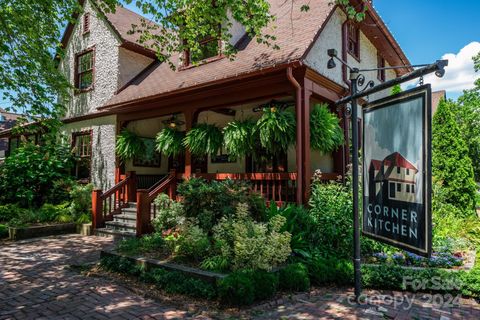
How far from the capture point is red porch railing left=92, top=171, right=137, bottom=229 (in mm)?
9016

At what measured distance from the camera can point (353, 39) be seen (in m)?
10.1

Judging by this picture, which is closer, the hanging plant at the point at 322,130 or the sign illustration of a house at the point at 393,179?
the sign illustration of a house at the point at 393,179

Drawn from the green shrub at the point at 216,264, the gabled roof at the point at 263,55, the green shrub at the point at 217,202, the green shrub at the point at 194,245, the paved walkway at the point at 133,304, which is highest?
the gabled roof at the point at 263,55

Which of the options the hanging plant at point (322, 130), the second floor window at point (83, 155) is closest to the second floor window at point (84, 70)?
the second floor window at point (83, 155)

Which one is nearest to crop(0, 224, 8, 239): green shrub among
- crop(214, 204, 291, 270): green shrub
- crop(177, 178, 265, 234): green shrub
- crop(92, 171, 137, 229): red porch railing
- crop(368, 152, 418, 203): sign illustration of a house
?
crop(92, 171, 137, 229): red porch railing

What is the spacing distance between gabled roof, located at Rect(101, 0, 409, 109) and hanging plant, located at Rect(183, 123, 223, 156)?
1.20 m

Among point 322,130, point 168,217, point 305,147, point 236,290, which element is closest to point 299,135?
point 305,147

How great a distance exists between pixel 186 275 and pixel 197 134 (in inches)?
172

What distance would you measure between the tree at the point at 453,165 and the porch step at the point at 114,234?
947cm

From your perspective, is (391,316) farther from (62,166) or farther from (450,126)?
(62,166)

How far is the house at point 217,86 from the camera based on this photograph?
24.2ft

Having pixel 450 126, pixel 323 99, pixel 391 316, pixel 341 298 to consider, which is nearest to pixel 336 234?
pixel 341 298

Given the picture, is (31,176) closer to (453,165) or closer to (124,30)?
(124,30)

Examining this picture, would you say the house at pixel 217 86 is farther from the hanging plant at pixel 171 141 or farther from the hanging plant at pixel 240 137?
the hanging plant at pixel 240 137
